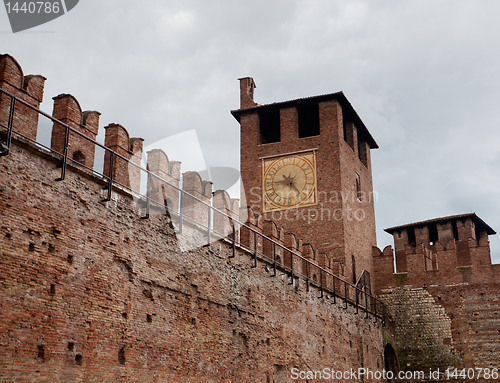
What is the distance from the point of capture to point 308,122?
23.1 m

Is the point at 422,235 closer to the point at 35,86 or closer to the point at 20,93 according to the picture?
the point at 35,86

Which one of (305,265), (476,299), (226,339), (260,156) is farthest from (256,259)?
(476,299)

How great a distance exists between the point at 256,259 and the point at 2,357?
23.1ft

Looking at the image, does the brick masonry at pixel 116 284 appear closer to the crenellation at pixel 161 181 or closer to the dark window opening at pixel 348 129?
the crenellation at pixel 161 181

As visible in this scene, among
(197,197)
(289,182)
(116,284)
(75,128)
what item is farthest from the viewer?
(289,182)

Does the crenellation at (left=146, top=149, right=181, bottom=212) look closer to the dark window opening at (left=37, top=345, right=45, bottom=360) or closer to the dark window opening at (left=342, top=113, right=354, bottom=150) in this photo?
the dark window opening at (left=37, top=345, right=45, bottom=360)

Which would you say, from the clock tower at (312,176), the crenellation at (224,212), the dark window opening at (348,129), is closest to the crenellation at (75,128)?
the crenellation at (224,212)

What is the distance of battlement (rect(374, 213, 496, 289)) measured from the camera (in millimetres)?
20141

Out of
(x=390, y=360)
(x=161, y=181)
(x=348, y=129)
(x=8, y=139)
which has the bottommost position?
(x=390, y=360)

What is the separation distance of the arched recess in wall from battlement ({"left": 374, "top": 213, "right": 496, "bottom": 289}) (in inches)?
81.5

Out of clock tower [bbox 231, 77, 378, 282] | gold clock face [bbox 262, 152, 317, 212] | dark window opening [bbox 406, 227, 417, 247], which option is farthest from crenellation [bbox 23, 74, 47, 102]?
dark window opening [bbox 406, 227, 417, 247]

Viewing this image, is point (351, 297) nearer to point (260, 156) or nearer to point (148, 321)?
point (260, 156)

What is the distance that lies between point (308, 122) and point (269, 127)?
1489 millimetres

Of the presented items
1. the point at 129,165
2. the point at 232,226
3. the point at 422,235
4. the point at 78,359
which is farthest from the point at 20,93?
the point at 422,235
